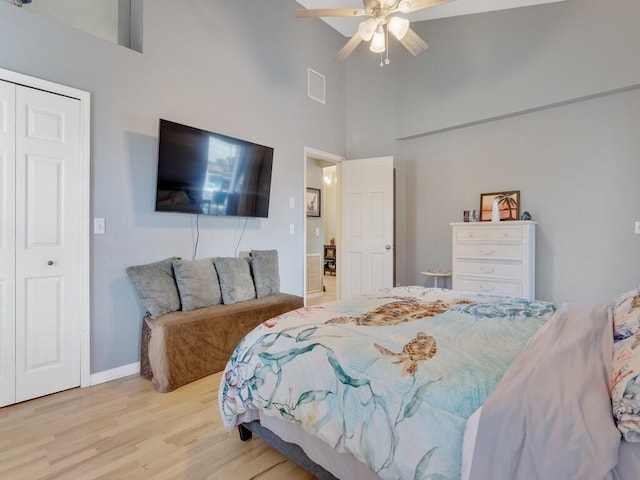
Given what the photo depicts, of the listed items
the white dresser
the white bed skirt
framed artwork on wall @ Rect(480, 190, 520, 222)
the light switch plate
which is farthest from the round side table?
the light switch plate

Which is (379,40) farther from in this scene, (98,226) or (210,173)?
(98,226)

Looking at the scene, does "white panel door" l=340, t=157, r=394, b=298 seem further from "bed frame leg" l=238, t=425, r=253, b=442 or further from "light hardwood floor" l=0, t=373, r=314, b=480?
"bed frame leg" l=238, t=425, r=253, b=442

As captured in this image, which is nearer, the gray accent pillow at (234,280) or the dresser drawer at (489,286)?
the gray accent pillow at (234,280)

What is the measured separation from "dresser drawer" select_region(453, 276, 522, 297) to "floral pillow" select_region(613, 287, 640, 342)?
190 centimetres

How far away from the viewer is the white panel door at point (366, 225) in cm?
427

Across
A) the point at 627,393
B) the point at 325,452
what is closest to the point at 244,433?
the point at 325,452

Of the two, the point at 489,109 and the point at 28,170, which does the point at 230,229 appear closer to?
the point at 28,170

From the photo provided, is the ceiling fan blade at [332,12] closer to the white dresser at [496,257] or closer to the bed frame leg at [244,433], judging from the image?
the white dresser at [496,257]

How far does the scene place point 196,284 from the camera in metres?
2.69

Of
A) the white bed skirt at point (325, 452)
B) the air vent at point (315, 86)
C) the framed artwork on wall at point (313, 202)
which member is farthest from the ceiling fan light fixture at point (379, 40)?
the framed artwork on wall at point (313, 202)

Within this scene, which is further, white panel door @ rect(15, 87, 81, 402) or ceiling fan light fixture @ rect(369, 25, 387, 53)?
ceiling fan light fixture @ rect(369, 25, 387, 53)

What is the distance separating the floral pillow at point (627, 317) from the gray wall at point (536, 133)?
223 centimetres

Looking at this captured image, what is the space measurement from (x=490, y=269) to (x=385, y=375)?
292 centimetres

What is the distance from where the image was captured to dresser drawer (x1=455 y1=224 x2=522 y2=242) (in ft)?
11.1
